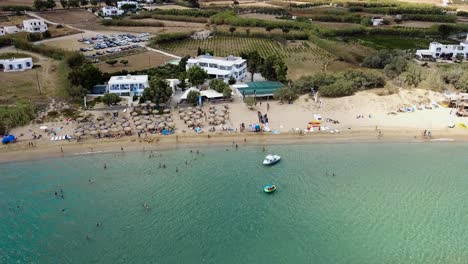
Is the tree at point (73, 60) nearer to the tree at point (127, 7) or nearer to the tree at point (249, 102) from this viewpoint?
the tree at point (249, 102)

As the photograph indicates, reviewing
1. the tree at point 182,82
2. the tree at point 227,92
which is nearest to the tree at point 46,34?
the tree at point 182,82

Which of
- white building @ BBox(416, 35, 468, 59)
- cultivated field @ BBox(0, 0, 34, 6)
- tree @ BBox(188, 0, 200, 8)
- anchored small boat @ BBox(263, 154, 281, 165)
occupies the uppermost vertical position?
tree @ BBox(188, 0, 200, 8)

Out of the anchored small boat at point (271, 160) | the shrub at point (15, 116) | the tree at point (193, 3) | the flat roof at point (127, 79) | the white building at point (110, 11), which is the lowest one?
the anchored small boat at point (271, 160)

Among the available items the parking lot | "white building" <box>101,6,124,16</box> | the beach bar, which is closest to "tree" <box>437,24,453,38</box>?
the beach bar

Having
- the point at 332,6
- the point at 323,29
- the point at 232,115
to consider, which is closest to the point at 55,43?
the point at 232,115

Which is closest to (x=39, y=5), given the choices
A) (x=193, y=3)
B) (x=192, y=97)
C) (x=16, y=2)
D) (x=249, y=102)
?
(x=16, y=2)

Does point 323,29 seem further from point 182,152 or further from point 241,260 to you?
point 241,260

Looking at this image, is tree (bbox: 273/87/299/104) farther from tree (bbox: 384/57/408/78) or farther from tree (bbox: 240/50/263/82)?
tree (bbox: 384/57/408/78)
